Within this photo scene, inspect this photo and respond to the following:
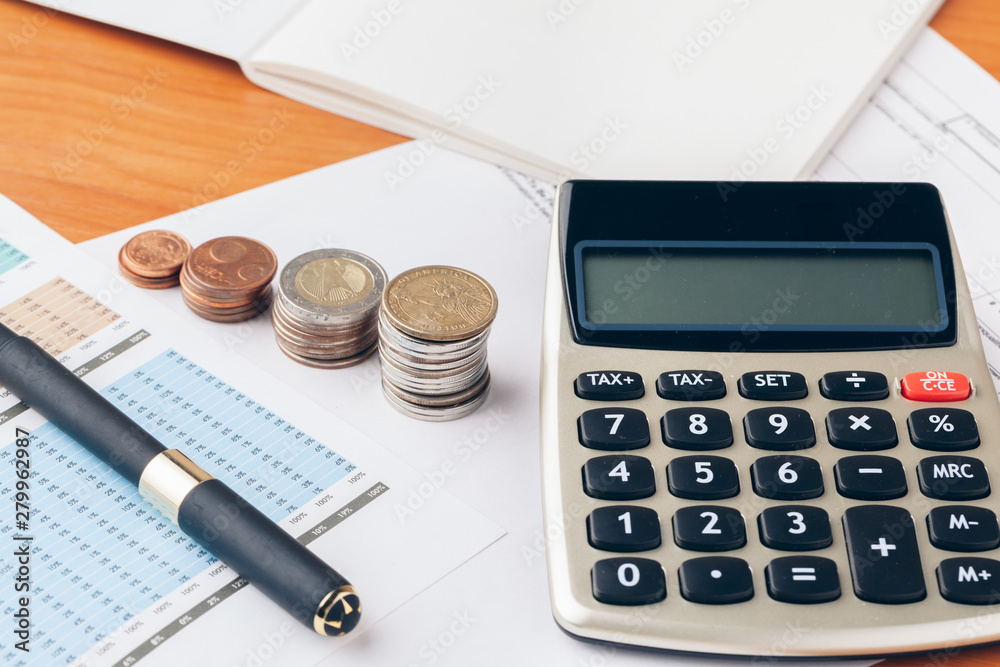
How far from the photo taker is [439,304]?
0.58 metres

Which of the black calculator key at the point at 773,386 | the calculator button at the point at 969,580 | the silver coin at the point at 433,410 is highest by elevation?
the calculator button at the point at 969,580

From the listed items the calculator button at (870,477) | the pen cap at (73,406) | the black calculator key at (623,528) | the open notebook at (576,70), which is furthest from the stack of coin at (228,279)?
the calculator button at (870,477)

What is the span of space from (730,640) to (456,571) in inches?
6.2

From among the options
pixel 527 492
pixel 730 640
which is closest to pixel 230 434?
pixel 527 492

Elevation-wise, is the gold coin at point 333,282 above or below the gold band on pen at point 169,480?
above

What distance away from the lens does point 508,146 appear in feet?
2.59

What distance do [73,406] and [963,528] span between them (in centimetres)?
52

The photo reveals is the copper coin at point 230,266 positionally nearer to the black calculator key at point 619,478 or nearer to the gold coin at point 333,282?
the gold coin at point 333,282

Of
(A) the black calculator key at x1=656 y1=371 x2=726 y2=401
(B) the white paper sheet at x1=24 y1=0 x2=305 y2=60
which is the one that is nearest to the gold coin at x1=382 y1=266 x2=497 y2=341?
(A) the black calculator key at x1=656 y1=371 x2=726 y2=401

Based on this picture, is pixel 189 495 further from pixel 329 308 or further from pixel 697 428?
pixel 697 428

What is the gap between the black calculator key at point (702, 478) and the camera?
509 mm

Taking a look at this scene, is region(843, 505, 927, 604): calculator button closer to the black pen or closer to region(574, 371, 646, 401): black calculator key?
region(574, 371, 646, 401): black calculator key

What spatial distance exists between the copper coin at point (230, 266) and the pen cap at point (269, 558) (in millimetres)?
170

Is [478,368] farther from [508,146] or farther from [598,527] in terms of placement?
[508,146]
